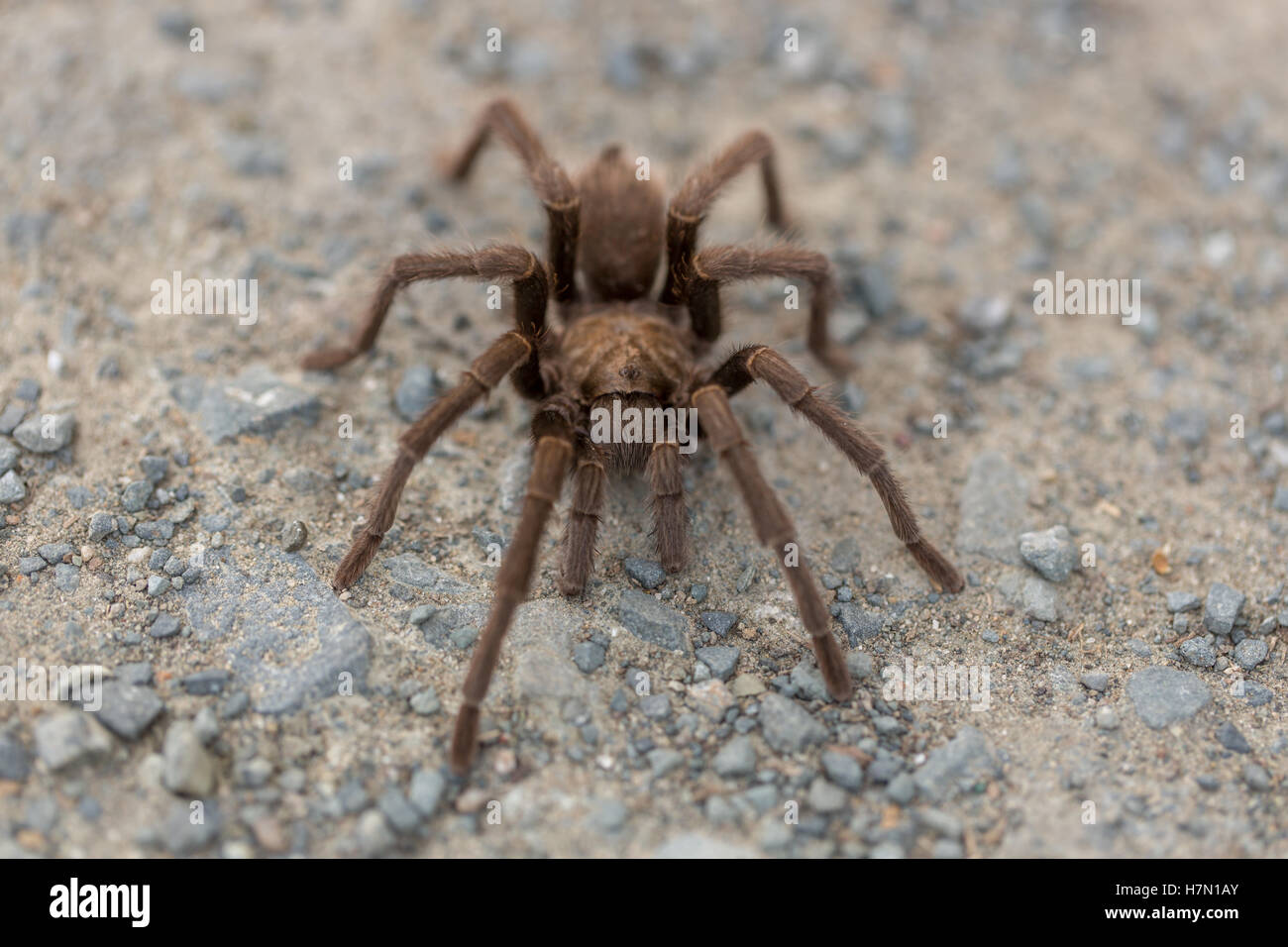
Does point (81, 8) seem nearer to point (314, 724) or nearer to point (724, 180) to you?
point (724, 180)

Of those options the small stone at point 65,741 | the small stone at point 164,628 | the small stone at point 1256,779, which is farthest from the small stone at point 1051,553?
the small stone at point 65,741

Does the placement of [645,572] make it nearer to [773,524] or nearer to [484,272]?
[773,524]

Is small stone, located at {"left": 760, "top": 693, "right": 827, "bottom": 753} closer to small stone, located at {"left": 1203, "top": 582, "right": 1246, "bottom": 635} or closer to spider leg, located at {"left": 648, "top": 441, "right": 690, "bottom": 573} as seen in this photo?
spider leg, located at {"left": 648, "top": 441, "right": 690, "bottom": 573}

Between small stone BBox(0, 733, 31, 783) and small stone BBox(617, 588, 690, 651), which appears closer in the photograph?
small stone BBox(0, 733, 31, 783)

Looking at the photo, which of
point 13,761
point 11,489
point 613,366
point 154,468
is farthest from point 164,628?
point 613,366

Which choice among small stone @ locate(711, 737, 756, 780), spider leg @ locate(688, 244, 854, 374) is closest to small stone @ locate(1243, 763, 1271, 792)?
small stone @ locate(711, 737, 756, 780)

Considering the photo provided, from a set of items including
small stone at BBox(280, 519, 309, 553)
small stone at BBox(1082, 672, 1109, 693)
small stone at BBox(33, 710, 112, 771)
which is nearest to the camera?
small stone at BBox(33, 710, 112, 771)
